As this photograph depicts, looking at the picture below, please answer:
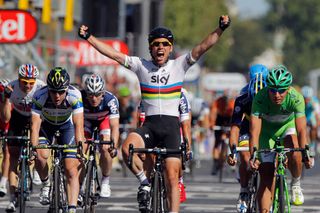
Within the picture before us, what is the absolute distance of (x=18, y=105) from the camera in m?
17.8

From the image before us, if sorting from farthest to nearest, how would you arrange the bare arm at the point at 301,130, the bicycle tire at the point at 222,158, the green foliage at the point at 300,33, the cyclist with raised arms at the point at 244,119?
the green foliage at the point at 300,33, the bicycle tire at the point at 222,158, the cyclist with raised arms at the point at 244,119, the bare arm at the point at 301,130

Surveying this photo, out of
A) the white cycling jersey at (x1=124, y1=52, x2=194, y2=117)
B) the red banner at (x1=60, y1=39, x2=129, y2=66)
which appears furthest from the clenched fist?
the red banner at (x1=60, y1=39, x2=129, y2=66)

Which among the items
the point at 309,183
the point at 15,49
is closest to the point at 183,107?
the point at 309,183

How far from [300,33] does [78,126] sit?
531 ft

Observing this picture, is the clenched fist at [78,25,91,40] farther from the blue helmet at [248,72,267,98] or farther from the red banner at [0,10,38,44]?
the red banner at [0,10,38,44]

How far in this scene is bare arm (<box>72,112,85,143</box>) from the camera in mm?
15227

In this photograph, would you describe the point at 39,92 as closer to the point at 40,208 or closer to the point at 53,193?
the point at 53,193

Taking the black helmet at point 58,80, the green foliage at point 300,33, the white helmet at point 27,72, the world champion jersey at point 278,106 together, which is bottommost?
the world champion jersey at point 278,106

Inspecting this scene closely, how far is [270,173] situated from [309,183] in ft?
40.7

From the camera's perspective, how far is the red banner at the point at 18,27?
101 feet

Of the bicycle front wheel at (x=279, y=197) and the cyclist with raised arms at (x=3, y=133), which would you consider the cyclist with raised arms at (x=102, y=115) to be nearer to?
the cyclist with raised arms at (x=3, y=133)

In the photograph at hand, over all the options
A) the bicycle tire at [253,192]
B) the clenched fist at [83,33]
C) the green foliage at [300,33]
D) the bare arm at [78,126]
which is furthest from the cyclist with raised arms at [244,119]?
the green foliage at [300,33]

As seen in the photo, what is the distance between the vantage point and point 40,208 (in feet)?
61.5

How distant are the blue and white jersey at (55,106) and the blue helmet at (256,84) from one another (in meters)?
2.16
